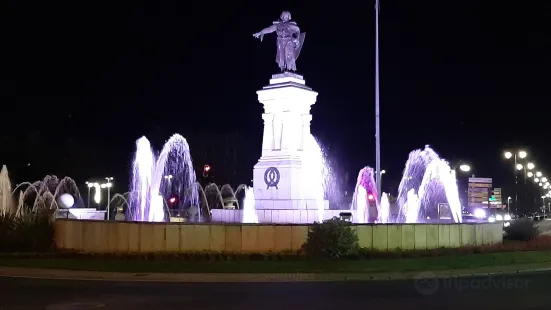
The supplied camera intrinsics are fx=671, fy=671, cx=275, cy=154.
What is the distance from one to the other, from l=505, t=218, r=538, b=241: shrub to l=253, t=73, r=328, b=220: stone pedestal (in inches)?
391

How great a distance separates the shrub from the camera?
33.5 meters

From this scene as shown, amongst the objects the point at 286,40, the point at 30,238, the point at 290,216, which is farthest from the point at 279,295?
the point at 286,40

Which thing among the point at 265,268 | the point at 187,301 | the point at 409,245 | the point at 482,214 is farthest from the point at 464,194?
the point at 187,301

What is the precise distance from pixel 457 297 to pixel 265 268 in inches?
301

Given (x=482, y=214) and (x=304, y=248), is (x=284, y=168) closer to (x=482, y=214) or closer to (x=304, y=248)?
(x=304, y=248)

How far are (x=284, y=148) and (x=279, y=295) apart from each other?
1697cm

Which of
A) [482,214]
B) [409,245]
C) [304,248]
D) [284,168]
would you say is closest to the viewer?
[304,248]

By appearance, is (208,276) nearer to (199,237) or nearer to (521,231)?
(199,237)

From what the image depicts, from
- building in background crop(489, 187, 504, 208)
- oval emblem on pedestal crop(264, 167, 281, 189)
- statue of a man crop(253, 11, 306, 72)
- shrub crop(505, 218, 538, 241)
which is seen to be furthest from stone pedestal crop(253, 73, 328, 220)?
building in background crop(489, 187, 504, 208)

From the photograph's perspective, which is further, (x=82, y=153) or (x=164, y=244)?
(x=82, y=153)

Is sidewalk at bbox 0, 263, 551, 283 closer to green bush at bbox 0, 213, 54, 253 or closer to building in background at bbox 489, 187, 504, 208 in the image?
green bush at bbox 0, 213, 54, 253

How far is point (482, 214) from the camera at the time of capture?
148ft

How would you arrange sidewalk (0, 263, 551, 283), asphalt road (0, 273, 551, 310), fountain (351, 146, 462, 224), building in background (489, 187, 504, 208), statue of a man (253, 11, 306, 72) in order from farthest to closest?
building in background (489, 187, 504, 208)
fountain (351, 146, 462, 224)
statue of a man (253, 11, 306, 72)
sidewalk (0, 263, 551, 283)
asphalt road (0, 273, 551, 310)

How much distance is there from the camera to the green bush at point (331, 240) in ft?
80.0
